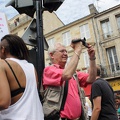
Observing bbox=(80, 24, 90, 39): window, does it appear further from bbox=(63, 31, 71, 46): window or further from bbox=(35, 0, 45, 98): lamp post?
bbox=(35, 0, 45, 98): lamp post

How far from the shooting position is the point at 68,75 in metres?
2.16

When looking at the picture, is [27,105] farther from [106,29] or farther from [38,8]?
[106,29]

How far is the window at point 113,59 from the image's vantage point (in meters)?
19.0

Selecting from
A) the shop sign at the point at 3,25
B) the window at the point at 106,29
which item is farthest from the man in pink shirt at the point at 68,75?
the window at the point at 106,29

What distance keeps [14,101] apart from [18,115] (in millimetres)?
114

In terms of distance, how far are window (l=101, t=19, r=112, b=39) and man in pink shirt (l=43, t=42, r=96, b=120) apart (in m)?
18.0

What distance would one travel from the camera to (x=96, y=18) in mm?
20484

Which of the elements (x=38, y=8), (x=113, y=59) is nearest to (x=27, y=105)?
(x=38, y=8)

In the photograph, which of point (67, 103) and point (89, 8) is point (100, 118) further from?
point (89, 8)

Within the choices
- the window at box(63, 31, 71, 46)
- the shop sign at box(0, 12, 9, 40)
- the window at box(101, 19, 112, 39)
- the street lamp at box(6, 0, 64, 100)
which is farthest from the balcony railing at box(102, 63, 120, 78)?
the shop sign at box(0, 12, 9, 40)

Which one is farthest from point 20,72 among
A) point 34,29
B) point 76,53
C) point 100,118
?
point 100,118

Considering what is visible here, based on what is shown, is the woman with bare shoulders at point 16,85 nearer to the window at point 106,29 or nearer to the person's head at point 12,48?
the person's head at point 12,48

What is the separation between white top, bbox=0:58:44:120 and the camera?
5.28 feet

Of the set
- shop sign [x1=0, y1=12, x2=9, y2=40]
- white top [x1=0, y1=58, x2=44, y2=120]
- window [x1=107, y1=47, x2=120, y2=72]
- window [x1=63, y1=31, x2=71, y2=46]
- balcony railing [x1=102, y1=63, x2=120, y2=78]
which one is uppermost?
window [x1=63, y1=31, x2=71, y2=46]
